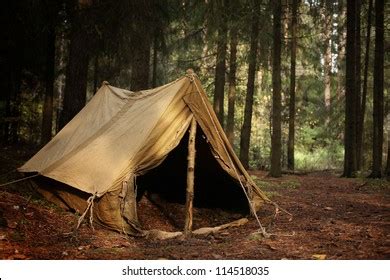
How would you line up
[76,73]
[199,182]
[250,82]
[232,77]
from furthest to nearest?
[232,77] < [250,82] < [76,73] < [199,182]

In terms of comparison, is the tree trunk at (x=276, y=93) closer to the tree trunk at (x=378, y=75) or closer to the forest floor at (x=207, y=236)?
the tree trunk at (x=378, y=75)

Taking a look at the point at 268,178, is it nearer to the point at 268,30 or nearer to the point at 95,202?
the point at 268,30

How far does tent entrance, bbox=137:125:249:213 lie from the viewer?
8.20 meters

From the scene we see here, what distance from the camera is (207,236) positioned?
6438 millimetres

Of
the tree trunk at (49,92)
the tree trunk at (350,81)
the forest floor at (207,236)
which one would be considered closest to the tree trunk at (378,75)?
the tree trunk at (350,81)

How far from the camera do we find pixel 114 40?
10.6 meters

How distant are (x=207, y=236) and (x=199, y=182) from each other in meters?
2.69

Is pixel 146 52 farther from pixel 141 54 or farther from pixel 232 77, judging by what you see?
pixel 232 77

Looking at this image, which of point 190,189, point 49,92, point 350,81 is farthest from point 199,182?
point 350,81

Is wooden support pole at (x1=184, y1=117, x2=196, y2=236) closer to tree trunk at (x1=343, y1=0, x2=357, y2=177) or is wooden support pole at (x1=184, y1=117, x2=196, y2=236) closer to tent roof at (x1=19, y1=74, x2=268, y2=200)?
tent roof at (x1=19, y1=74, x2=268, y2=200)

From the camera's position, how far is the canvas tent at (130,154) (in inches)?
253

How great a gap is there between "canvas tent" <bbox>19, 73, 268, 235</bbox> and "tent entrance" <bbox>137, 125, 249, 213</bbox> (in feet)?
0.08

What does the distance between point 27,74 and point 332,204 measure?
11.5 m
